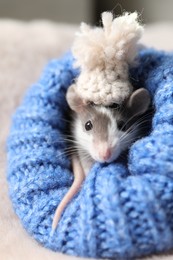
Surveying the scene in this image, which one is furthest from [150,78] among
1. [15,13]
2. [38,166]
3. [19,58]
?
[15,13]

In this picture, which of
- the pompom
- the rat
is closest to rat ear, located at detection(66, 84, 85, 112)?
the rat

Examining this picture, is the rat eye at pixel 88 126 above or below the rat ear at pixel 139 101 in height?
below

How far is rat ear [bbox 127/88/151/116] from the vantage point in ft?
3.66

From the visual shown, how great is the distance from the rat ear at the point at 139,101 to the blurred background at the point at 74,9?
145 cm

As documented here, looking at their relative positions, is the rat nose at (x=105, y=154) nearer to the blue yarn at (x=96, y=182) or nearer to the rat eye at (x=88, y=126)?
the blue yarn at (x=96, y=182)

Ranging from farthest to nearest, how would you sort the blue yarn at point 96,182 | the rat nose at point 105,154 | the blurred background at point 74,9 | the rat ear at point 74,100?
the blurred background at point 74,9, the rat ear at point 74,100, the rat nose at point 105,154, the blue yarn at point 96,182

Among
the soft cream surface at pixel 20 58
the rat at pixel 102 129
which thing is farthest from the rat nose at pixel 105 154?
the soft cream surface at pixel 20 58

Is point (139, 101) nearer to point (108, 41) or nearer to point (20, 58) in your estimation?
point (108, 41)

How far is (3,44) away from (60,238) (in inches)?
35.9

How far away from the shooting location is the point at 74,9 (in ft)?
8.63

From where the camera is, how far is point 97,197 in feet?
3.13

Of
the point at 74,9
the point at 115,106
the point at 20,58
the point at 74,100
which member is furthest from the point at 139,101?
the point at 74,9

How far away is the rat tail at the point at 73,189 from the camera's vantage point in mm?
1004

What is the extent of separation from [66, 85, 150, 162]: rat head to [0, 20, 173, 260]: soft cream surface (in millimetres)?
257
